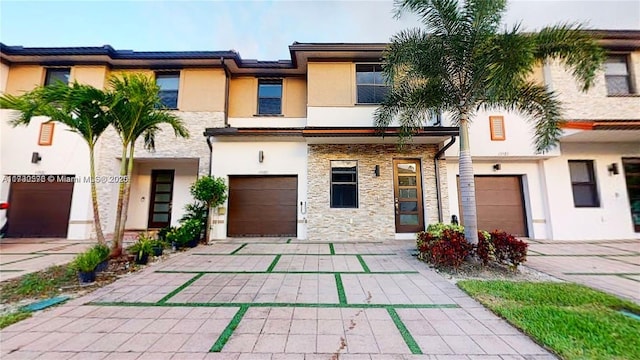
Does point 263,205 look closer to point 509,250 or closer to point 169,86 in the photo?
point 169,86

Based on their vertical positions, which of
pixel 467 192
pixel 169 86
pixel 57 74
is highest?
pixel 57 74

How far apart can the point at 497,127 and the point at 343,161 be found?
5.48 meters

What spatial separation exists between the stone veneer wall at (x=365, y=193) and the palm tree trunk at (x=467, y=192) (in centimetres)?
276

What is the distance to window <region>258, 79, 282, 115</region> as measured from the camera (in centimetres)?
937

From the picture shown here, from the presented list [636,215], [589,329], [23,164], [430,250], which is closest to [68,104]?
→ [23,164]

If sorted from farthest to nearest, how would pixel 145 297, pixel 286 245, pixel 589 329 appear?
1. pixel 286 245
2. pixel 145 297
3. pixel 589 329

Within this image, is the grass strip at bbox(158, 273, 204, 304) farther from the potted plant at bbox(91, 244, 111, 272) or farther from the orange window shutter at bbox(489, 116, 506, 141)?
the orange window shutter at bbox(489, 116, 506, 141)

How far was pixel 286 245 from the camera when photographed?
709 cm

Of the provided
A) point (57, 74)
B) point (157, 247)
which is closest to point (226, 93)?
point (157, 247)

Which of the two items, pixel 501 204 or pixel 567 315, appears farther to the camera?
pixel 501 204

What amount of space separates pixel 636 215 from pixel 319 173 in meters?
11.2

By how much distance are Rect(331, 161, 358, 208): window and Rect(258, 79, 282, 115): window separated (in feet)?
11.2

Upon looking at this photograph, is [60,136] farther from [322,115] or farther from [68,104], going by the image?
[322,115]

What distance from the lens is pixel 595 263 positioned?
5.30m
